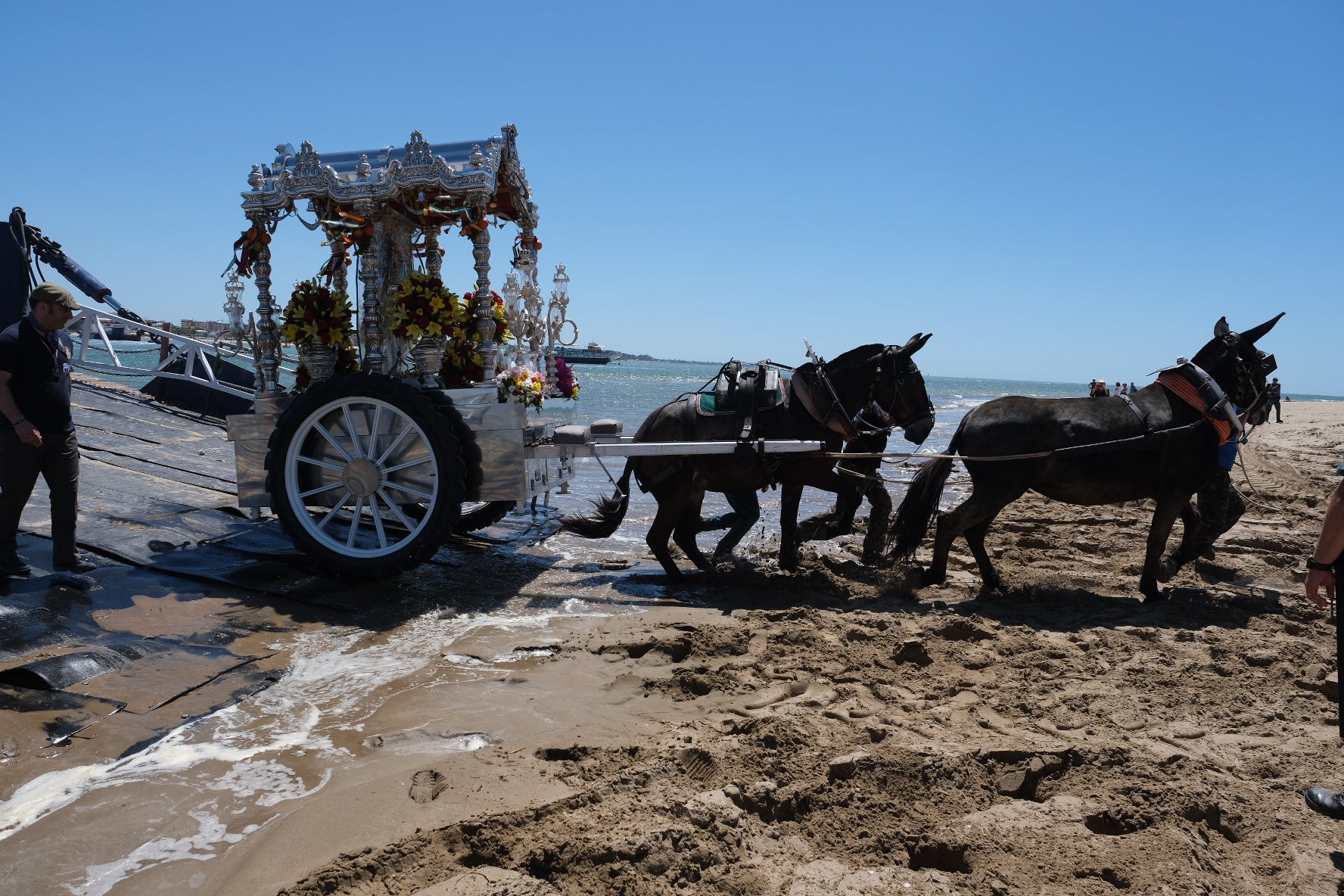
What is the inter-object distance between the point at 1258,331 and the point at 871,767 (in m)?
5.10

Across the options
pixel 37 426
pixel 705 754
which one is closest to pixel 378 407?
pixel 37 426

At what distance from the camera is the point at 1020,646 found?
5094 millimetres

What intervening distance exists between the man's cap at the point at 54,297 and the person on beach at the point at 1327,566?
6.33 metres

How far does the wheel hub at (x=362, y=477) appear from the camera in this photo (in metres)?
6.20

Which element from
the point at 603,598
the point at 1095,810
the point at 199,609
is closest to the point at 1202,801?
the point at 1095,810

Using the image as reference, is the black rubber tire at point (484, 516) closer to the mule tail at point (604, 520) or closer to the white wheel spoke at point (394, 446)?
the mule tail at point (604, 520)

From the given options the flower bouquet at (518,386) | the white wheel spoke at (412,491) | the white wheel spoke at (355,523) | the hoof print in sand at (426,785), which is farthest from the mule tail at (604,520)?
the hoof print in sand at (426,785)

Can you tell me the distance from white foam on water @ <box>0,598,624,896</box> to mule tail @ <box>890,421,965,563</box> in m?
3.50

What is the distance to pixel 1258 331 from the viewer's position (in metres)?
6.43

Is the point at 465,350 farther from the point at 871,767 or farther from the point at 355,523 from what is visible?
the point at 871,767

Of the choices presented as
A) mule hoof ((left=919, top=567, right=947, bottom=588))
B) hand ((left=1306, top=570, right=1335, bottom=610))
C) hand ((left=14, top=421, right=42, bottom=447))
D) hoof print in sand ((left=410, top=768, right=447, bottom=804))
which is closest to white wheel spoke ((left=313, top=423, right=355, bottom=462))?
hand ((left=14, top=421, right=42, bottom=447))

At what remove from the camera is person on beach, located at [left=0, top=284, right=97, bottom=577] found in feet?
16.5

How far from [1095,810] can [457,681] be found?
296cm

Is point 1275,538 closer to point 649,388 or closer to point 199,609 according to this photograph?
point 199,609
